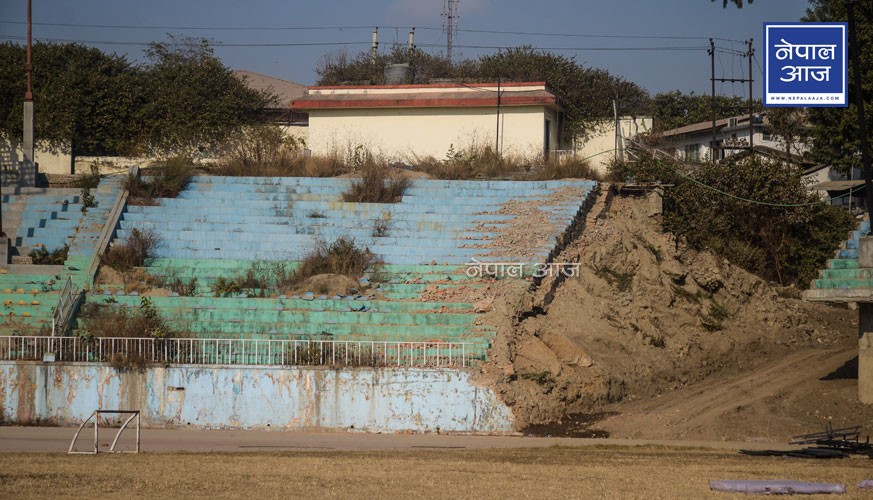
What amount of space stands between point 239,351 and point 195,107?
18.5 meters

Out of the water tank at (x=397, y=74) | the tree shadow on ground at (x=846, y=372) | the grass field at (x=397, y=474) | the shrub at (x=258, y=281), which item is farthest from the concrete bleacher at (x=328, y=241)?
the water tank at (x=397, y=74)

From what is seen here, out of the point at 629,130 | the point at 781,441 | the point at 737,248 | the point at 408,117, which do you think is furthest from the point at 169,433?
the point at 629,130

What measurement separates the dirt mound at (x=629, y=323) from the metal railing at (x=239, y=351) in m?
1.10

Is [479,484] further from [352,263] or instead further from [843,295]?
[352,263]

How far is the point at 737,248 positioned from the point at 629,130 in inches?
402

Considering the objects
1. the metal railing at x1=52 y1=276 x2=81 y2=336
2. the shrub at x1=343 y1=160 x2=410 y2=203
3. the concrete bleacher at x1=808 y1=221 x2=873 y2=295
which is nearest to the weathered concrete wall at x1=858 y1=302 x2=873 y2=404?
the concrete bleacher at x1=808 y1=221 x2=873 y2=295

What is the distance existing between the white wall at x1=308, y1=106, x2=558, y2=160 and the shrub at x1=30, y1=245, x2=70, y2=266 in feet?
35.4

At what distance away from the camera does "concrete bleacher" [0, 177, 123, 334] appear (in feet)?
68.0

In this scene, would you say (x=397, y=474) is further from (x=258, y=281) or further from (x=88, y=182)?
(x=88, y=182)

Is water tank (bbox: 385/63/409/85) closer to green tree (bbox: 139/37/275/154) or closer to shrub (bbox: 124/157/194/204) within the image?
green tree (bbox: 139/37/275/154)

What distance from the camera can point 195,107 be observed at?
3538cm

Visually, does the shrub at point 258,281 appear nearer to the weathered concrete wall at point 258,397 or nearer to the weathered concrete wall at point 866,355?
the weathered concrete wall at point 258,397

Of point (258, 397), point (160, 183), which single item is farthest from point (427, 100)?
point (258, 397)

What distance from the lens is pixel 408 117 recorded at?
33906 mm
